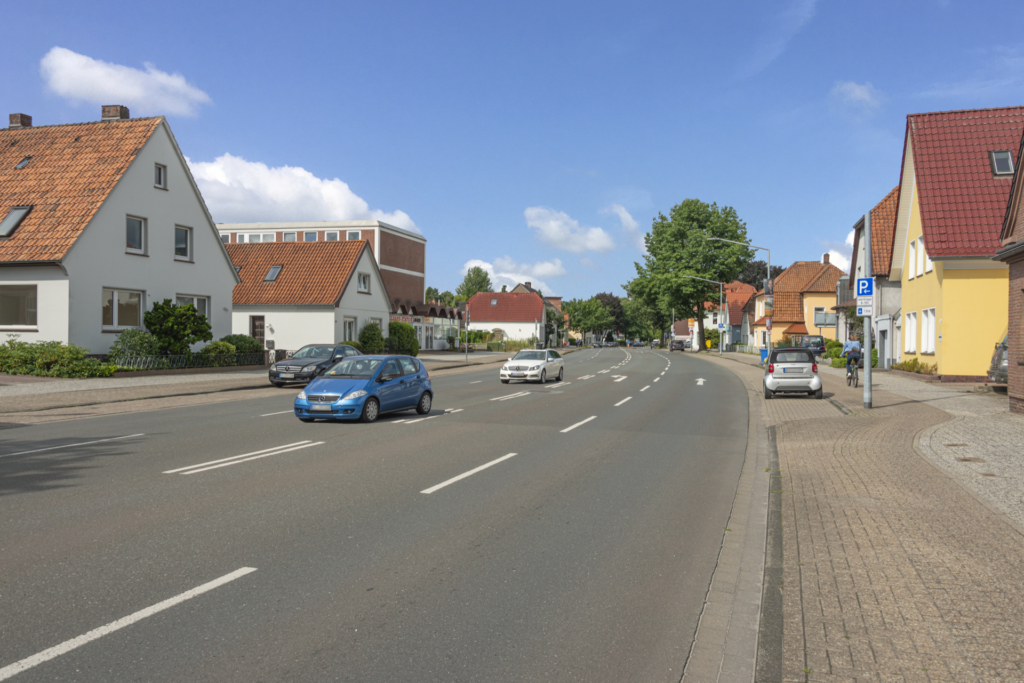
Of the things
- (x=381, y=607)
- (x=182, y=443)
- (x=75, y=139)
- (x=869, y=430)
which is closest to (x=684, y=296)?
(x=75, y=139)

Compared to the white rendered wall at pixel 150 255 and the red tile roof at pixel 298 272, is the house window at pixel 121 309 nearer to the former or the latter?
the white rendered wall at pixel 150 255

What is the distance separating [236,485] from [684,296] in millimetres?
64805

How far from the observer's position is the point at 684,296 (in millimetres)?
69750

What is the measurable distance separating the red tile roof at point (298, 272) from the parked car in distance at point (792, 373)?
25945mm

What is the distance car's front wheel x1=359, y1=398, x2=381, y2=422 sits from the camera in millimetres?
14539

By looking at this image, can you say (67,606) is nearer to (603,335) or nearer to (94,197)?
(94,197)

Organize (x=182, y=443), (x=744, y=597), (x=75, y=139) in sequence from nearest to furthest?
(x=744, y=597) → (x=182, y=443) → (x=75, y=139)

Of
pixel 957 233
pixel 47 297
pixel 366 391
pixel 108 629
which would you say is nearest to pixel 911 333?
pixel 957 233

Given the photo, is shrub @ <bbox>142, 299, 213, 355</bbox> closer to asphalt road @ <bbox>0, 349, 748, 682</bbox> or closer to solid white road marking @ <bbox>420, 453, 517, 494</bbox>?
asphalt road @ <bbox>0, 349, 748, 682</bbox>

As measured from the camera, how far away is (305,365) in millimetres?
24312

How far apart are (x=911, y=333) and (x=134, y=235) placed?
32632mm

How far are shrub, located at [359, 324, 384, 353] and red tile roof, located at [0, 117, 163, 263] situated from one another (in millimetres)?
16801

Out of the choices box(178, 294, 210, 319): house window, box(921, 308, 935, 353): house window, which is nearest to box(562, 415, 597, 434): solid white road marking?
box(921, 308, 935, 353): house window

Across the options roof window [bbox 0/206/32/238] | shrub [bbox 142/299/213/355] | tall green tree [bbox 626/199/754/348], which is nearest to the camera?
roof window [bbox 0/206/32/238]
